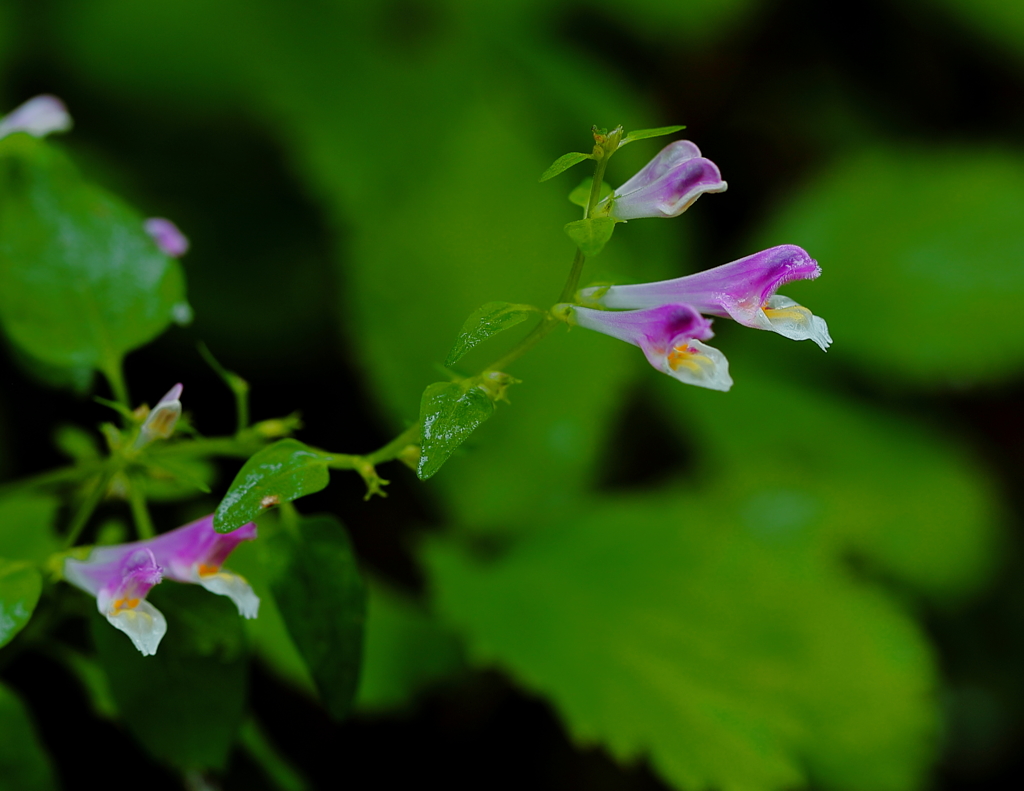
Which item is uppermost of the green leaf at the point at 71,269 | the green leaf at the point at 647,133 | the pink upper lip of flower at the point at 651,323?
the green leaf at the point at 647,133

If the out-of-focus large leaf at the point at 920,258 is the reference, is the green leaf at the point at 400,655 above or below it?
below

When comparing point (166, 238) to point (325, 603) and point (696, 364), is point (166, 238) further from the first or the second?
point (696, 364)

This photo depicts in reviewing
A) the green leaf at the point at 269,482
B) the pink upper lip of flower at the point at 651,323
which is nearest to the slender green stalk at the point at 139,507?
the green leaf at the point at 269,482

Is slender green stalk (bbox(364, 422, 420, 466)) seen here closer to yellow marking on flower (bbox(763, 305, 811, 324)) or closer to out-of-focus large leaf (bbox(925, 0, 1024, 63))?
yellow marking on flower (bbox(763, 305, 811, 324))

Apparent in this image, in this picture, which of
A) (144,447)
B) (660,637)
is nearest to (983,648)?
(660,637)

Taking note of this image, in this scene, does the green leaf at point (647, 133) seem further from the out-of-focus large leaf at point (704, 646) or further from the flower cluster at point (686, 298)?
the out-of-focus large leaf at point (704, 646)

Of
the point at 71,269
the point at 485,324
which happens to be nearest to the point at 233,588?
the point at 485,324
